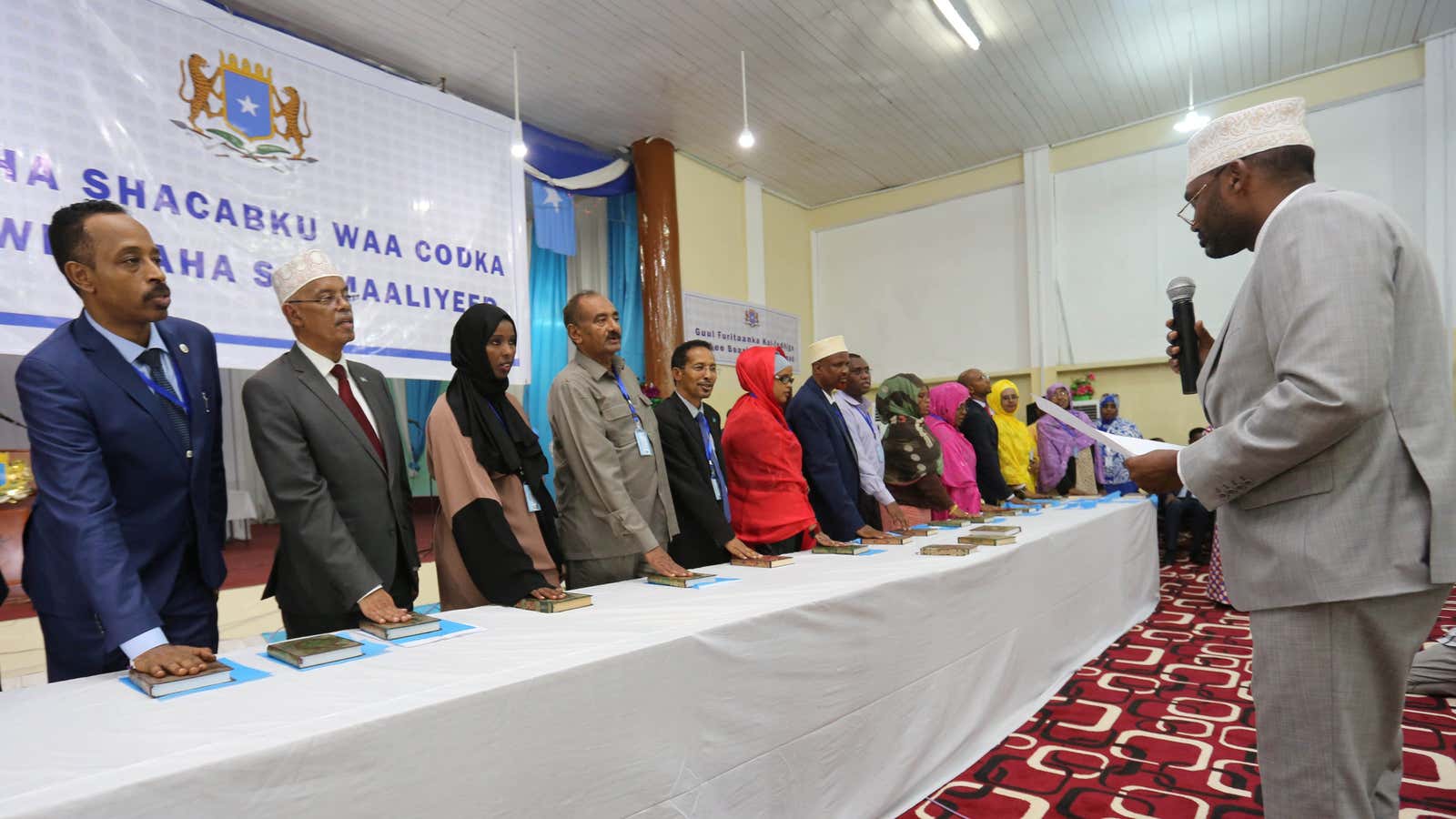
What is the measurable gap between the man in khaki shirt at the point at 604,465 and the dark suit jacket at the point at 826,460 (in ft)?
2.92

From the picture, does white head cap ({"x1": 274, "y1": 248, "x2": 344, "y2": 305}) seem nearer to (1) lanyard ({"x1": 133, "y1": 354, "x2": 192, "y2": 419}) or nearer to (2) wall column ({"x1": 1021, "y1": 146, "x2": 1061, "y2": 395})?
(1) lanyard ({"x1": 133, "y1": 354, "x2": 192, "y2": 419})

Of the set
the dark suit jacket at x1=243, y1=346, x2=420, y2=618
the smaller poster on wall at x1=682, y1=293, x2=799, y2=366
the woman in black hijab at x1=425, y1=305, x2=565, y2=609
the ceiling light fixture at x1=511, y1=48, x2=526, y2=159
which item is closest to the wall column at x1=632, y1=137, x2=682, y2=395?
the smaller poster on wall at x1=682, y1=293, x2=799, y2=366

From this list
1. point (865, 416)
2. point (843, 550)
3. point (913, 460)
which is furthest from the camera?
point (913, 460)

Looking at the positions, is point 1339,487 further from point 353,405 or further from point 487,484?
point 353,405

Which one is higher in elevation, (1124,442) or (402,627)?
(1124,442)

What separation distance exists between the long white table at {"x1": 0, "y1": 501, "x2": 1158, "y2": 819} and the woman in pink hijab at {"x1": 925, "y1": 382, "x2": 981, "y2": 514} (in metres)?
1.84

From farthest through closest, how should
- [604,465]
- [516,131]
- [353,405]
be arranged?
[516,131] < [604,465] < [353,405]

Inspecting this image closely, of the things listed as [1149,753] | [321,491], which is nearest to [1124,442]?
[1149,753]

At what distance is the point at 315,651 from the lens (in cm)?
122

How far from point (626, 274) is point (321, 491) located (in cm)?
458

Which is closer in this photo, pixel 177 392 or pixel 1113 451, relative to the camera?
pixel 177 392

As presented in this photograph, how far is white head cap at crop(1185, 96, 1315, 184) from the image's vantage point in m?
1.17

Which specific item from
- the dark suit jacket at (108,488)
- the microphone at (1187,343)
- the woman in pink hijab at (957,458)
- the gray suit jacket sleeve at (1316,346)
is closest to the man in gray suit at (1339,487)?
the gray suit jacket sleeve at (1316,346)

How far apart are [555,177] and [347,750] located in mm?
5076
